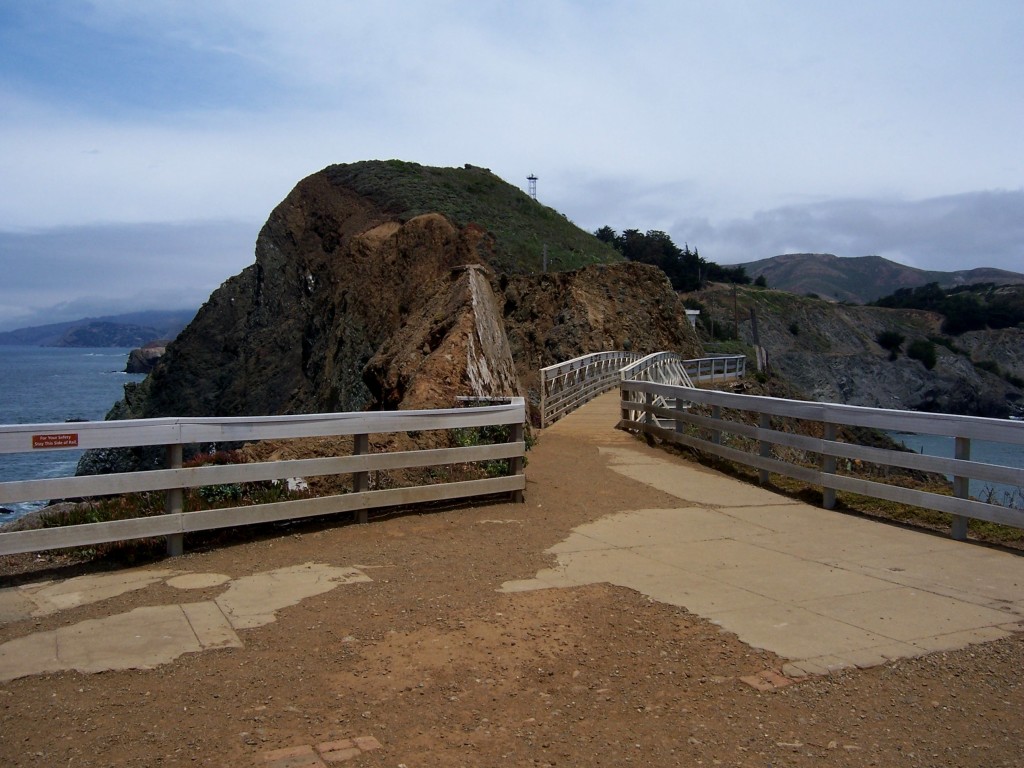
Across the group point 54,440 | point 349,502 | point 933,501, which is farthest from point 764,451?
point 54,440

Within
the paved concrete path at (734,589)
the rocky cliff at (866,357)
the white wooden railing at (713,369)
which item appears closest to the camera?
the paved concrete path at (734,589)

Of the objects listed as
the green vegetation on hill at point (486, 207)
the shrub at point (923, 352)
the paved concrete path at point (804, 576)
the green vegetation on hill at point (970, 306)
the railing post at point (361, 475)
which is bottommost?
the shrub at point (923, 352)

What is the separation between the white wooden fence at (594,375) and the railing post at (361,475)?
10.7 meters

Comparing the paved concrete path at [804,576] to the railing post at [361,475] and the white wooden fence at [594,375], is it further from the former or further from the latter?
the white wooden fence at [594,375]

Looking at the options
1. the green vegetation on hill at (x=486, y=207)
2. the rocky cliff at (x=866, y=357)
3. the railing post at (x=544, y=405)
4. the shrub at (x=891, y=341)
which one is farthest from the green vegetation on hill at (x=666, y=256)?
the railing post at (x=544, y=405)

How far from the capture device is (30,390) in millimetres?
122812

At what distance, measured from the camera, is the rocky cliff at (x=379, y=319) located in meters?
16.2

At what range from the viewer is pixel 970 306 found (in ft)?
447

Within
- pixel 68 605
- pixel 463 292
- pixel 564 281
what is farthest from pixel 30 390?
pixel 68 605

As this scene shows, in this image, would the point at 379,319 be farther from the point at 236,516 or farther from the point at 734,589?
the point at 734,589

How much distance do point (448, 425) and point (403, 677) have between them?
173 inches

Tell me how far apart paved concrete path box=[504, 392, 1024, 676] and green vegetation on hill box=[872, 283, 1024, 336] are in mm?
136830

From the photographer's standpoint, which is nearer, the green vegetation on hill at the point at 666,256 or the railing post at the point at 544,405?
the railing post at the point at 544,405

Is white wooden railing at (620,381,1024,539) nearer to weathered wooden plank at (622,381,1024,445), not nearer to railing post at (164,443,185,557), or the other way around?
weathered wooden plank at (622,381,1024,445)
